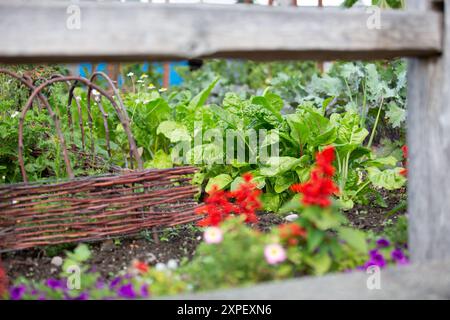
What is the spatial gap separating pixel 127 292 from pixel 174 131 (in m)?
2.20

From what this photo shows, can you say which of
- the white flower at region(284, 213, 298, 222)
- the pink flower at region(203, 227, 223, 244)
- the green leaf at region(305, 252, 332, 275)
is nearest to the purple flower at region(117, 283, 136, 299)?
the pink flower at region(203, 227, 223, 244)

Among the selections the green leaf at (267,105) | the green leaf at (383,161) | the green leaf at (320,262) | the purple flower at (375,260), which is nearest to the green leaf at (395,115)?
the green leaf at (383,161)

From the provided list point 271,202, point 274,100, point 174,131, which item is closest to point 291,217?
point 271,202

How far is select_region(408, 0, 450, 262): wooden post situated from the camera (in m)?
2.12

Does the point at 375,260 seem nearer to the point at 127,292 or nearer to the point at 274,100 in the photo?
the point at 127,292

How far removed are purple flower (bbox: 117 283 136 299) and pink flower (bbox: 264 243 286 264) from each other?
51cm

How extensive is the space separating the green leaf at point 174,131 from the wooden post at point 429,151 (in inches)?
81.6

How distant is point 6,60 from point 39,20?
0.22 m

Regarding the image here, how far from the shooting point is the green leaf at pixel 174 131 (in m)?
4.05

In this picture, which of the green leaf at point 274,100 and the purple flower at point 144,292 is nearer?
the purple flower at point 144,292

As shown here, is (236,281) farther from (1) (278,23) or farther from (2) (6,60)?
(2) (6,60)

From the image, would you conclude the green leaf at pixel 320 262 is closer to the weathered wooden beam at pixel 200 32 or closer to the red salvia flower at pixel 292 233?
the red salvia flower at pixel 292 233

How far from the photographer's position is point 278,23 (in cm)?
200

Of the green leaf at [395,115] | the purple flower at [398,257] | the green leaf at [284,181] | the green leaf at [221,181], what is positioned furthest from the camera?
the green leaf at [395,115]
